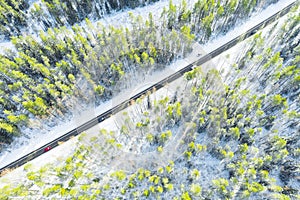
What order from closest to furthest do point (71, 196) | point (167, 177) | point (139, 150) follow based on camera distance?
point (71, 196)
point (167, 177)
point (139, 150)

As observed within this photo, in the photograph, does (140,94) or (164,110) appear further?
(140,94)

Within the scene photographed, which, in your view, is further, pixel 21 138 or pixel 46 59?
pixel 46 59

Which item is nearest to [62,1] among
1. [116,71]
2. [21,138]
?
[116,71]

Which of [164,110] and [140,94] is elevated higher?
[140,94]

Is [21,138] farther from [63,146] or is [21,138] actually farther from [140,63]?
[140,63]
